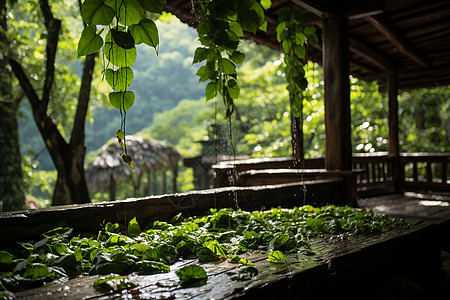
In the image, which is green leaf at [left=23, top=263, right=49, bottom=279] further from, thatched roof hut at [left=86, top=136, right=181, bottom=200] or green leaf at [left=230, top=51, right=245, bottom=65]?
thatched roof hut at [left=86, top=136, right=181, bottom=200]

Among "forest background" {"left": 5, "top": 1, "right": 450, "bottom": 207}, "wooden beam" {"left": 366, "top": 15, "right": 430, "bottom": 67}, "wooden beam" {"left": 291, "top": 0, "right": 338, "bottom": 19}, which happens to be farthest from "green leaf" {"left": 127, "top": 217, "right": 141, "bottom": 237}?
"wooden beam" {"left": 366, "top": 15, "right": 430, "bottom": 67}

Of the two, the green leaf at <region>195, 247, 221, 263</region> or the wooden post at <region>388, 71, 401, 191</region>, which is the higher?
the wooden post at <region>388, 71, 401, 191</region>

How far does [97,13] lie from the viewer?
100 cm

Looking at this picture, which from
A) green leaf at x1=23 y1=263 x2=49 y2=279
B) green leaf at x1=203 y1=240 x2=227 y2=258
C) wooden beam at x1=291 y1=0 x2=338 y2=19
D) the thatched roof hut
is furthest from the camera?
the thatched roof hut

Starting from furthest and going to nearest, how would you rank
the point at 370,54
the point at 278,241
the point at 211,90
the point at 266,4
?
the point at 370,54 → the point at 278,241 → the point at 266,4 → the point at 211,90

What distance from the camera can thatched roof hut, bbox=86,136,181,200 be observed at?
40.9ft

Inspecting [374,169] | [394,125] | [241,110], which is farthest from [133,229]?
[241,110]

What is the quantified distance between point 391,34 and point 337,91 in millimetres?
1440

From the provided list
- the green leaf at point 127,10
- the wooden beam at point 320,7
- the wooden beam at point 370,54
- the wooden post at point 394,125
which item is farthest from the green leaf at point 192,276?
the wooden post at point 394,125

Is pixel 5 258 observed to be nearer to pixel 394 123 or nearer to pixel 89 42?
pixel 89 42

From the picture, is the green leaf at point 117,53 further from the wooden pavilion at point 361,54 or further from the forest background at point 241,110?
the wooden pavilion at point 361,54

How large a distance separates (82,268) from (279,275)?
81 cm

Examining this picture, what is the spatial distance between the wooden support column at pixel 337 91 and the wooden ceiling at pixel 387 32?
7.4 inches

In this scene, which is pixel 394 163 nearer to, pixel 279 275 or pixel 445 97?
pixel 445 97
